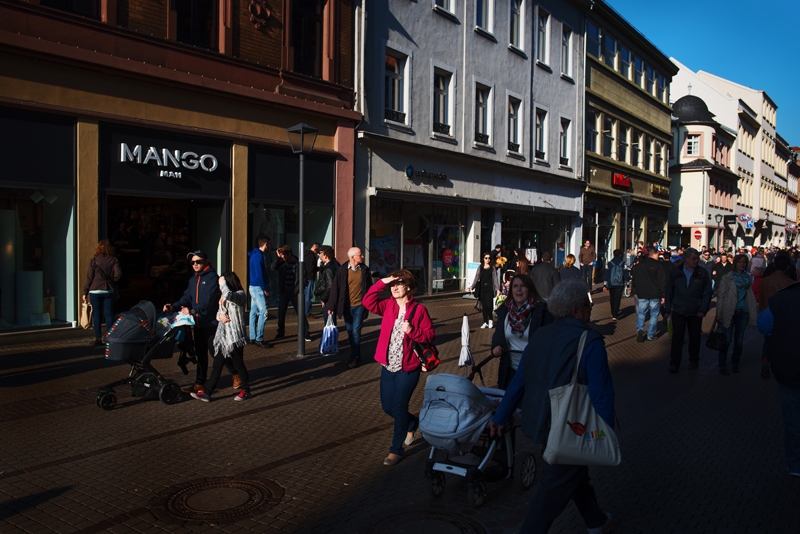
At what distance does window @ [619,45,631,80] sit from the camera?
34.1m

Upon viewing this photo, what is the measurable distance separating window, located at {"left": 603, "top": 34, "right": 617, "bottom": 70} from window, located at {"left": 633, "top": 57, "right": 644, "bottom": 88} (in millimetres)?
2840

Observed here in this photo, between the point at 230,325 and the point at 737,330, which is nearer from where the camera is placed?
the point at 230,325

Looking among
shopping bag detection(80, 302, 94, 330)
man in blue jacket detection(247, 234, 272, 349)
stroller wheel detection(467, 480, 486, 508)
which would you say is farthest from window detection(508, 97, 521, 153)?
stroller wheel detection(467, 480, 486, 508)

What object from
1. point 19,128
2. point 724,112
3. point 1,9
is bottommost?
point 19,128

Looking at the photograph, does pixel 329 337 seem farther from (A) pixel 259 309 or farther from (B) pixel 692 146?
(B) pixel 692 146

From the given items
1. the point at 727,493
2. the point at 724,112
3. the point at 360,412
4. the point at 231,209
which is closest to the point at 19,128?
the point at 231,209

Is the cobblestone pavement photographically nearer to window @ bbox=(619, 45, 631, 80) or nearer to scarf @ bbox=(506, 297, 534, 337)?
scarf @ bbox=(506, 297, 534, 337)

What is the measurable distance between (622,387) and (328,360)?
175 inches

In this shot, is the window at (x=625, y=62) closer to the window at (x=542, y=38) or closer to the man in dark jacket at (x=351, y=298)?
the window at (x=542, y=38)

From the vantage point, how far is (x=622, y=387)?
368 inches

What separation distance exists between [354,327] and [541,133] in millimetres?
18899

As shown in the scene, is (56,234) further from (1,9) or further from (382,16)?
(382,16)

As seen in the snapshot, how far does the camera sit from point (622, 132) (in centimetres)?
3459

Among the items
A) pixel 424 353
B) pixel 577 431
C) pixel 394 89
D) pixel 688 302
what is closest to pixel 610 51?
pixel 394 89
